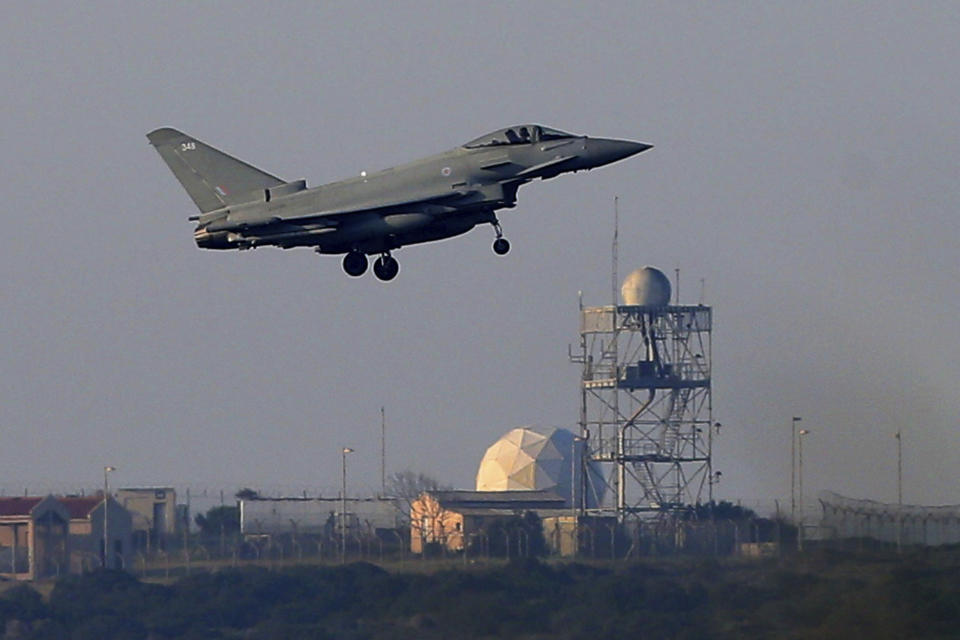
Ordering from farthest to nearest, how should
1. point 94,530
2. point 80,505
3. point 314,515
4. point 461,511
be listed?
point 314,515
point 461,511
point 80,505
point 94,530

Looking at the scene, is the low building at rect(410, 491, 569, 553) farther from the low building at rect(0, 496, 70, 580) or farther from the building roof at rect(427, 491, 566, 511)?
the low building at rect(0, 496, 70, 580)

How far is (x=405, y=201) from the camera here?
43.5 meters

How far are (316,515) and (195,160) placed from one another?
37.3 metres

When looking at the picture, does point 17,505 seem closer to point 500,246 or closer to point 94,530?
point 94,530

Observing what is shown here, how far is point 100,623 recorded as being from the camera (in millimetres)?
57125

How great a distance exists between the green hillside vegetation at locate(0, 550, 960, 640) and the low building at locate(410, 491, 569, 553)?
7.28m

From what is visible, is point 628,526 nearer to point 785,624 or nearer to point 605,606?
point 605,606

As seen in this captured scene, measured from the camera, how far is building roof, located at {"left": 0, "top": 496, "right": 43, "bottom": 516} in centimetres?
7656

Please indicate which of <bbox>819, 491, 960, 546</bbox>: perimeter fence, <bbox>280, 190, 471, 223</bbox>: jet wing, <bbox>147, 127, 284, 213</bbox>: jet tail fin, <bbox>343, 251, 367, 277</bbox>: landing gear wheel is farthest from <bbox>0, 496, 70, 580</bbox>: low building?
<bbox>819, 491, 960, 546</bbox>: perimeter fence

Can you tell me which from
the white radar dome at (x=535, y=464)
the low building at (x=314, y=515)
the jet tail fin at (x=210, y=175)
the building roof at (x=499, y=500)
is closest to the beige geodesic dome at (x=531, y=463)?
the white radar dome at (x=535, y=464)

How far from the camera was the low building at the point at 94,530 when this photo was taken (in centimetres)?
7438

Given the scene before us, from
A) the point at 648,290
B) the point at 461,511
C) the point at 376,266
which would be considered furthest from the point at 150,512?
the point at 376,266

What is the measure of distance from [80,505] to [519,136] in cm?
4093

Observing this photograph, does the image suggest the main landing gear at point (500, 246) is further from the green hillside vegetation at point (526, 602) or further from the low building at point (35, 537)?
the low building at point (35, 537)
